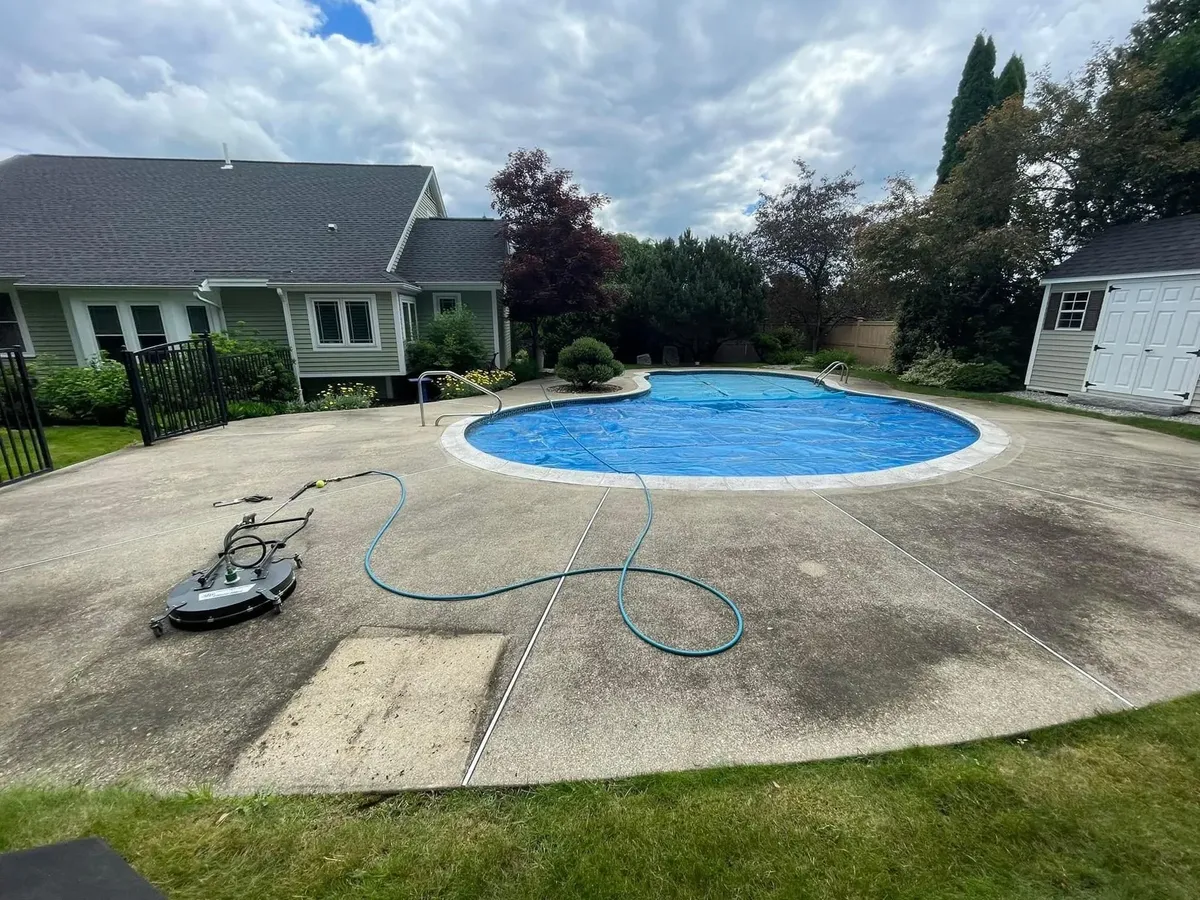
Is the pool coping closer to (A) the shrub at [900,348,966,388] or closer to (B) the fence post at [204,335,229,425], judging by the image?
(B) the fence post at [204,335,229,425]

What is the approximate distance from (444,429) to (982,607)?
24.2 feet

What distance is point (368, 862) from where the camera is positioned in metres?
1.68

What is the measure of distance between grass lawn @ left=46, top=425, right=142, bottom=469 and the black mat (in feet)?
26.2

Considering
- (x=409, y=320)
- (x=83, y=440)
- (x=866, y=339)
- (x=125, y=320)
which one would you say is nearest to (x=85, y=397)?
(x=83, y=440)

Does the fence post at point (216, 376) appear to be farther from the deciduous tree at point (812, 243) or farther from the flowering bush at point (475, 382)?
the deciduous tree at point (812, 243)

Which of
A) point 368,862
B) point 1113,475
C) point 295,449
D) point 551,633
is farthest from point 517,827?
point 1113,475

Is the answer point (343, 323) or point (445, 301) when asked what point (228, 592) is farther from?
point (445, 301)

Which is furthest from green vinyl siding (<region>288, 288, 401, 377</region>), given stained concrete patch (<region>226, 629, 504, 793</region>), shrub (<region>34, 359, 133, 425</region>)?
stained concrete patch (<region>226, 629, 504, 793</region>)

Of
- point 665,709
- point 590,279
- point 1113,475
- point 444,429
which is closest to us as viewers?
point 665,709

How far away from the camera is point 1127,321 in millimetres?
10680

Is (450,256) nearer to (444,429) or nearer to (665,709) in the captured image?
(444,429)

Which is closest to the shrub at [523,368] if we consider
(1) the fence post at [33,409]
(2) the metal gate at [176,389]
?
(2) the metal gate at [176,389]

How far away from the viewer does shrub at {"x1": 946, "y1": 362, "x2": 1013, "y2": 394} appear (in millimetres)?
13156

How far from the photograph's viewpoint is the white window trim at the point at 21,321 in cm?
1237
